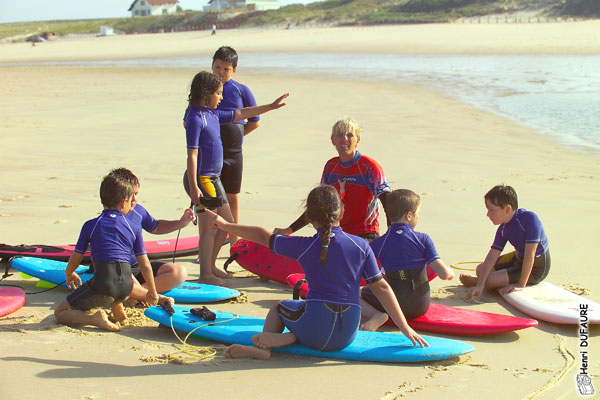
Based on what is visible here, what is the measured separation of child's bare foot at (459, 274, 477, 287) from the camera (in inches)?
228

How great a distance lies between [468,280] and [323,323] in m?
2.10

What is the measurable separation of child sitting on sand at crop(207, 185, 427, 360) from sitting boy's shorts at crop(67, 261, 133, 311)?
97 cm

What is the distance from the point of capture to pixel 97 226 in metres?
4.73

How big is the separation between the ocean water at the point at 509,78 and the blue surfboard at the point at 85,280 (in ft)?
27.9

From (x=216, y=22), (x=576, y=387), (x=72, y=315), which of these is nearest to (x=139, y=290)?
(x=72, y=315)

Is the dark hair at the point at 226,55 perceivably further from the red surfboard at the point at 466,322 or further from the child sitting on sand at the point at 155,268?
the red surfboard at the point at 466,322

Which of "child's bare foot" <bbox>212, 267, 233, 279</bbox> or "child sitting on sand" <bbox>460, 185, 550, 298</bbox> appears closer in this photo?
"child sitting on sand" <bbox>460, 185, 550, 298</bbox>

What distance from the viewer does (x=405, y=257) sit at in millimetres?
4703

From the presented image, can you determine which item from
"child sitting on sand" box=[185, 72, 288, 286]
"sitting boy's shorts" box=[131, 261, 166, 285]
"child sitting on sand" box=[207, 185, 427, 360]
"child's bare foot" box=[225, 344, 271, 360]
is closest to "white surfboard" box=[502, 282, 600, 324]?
"child sitting on sand" box=[207, 185, 427, 360]

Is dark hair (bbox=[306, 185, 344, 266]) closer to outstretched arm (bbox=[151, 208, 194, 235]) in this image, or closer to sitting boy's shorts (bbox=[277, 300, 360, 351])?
sitting boy's shorts (bbox=[277, 300, 360, 351])

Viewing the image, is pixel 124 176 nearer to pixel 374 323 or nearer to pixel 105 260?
pixel 105 260

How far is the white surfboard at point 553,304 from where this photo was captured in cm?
481

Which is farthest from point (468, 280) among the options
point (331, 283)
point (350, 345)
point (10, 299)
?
point (10, 299)

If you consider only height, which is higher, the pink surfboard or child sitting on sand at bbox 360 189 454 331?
child sitting on sand at bbox 360 189 454 331
